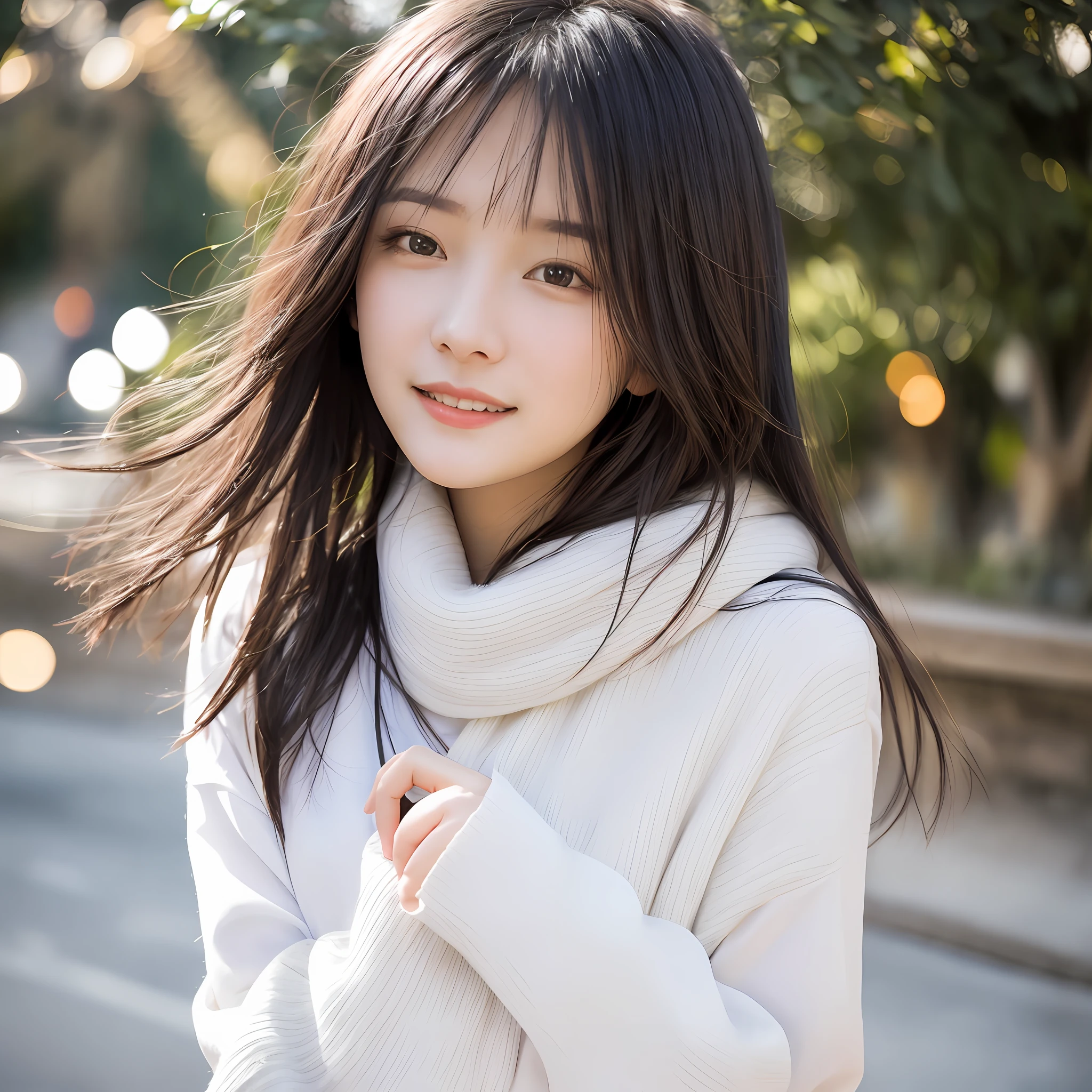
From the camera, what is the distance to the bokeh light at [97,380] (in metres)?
1.43

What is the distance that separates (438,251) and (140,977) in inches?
83.5

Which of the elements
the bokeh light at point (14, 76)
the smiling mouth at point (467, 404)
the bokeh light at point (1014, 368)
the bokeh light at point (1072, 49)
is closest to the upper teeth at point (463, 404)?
the smiling mouth at point (467, 404)

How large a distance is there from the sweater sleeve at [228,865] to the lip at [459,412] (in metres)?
0.41

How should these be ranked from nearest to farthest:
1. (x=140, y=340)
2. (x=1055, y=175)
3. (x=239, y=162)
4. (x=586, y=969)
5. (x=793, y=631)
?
(x=586, y=969)
(x=793, y=631)
(x=140, y=340)
(x=1055, y=175)
(x=239, y=162)

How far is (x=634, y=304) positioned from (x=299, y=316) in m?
0.34

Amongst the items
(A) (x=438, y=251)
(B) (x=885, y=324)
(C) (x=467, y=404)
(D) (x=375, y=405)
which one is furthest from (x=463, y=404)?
(B) (x=885, y=324)

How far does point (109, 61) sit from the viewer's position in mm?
2662

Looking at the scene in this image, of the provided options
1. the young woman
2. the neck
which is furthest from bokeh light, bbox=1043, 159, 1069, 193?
the neck

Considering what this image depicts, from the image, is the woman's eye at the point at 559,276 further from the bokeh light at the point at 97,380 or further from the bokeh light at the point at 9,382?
the bokeh light at the point at 9,382

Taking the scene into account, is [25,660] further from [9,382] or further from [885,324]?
[885,324]

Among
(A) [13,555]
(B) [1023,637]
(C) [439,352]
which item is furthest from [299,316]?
(A) [13,555]

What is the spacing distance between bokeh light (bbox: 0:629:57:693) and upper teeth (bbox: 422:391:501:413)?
385 cm

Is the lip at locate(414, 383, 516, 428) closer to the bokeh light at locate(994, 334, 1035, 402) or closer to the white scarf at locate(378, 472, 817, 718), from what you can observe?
the white scarf at locate(378, 472, 817, 718)

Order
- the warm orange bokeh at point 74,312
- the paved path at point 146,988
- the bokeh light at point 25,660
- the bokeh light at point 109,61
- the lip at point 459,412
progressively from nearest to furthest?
the lip at point 459,412, the paved path at point 146,988, the bokeh light at point 109,61, the bokeh light at point 25,660, the warm orange bokeh at point 74,312
